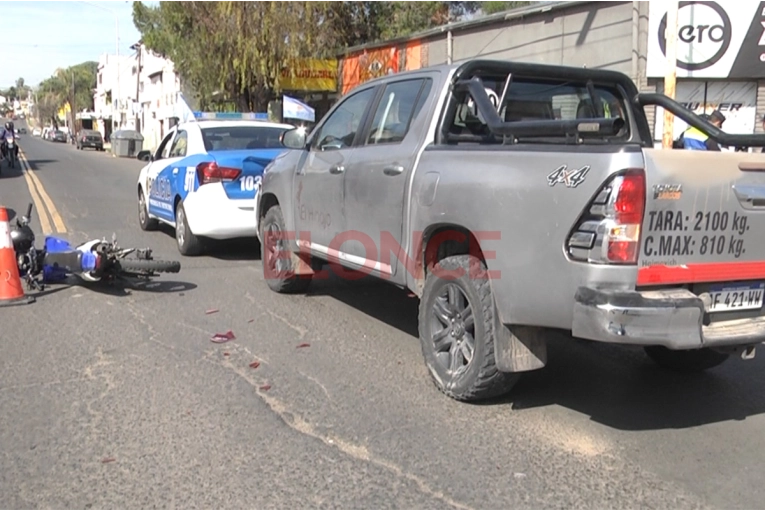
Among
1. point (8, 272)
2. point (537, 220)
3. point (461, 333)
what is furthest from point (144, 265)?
point (537, 220)

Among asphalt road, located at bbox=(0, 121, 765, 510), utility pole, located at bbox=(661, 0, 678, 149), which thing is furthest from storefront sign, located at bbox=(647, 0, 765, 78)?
asphalt road, located at bbox=(0, 121, 765, 510)

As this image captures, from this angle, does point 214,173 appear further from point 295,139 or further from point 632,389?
point 632,389

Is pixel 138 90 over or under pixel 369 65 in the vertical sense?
over

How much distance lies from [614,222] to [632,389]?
1804mm

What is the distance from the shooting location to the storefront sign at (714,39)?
14188mm

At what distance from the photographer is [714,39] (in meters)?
14.5

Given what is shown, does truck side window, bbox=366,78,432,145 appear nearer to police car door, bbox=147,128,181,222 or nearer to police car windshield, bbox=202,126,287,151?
police car windshield, bbox=202,126,287,151

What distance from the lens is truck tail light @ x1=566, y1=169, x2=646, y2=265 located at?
3.64 metres

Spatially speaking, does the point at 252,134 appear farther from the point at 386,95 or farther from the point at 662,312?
the point at 662,312

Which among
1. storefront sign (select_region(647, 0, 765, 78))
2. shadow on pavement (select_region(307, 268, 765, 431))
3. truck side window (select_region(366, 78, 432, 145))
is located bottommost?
shadow on pavement (select_region(307, 268, 765, 431))

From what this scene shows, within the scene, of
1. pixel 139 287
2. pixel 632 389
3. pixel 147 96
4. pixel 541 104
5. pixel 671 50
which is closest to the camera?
Result: pixel 632 389

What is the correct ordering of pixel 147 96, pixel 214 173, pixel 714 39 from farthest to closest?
1. pixel 147 96
2. pixel 714 39
3. pixel 214 173

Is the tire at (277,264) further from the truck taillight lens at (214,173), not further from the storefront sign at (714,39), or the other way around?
the storefront sign at (714,39)

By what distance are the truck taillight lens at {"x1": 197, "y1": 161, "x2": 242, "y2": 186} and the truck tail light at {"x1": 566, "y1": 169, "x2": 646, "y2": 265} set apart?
5.72m
